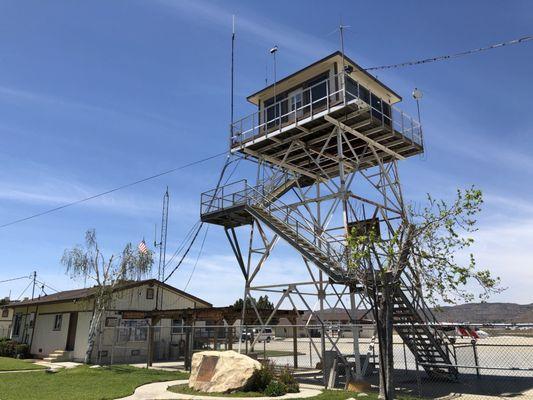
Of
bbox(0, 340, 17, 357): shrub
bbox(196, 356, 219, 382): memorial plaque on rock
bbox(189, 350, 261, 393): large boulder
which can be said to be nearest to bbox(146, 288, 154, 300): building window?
bbox(0, 340, 17, 357): shrub

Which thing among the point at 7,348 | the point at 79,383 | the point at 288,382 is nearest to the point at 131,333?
the point at 7,348

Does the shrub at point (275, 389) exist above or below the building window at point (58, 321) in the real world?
below

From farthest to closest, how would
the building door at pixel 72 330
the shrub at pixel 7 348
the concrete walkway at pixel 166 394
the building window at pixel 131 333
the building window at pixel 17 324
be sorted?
the building window at pixel 17 324
the shrub at pixel 7 348
the building door at pixel 72 330
the building window at pixel 131 333
the concrete walkway at pixel 166 394

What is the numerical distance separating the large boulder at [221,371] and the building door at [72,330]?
1827cm

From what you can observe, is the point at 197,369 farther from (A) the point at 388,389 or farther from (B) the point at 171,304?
(B) the point at 171,304

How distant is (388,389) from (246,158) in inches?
614

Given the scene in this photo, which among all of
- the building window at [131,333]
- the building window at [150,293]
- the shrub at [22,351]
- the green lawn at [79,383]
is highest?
the building window at [150,293]

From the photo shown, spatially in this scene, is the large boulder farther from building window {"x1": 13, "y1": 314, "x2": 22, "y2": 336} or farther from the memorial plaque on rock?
building window {"x1": 13, "y1": 314, "x2": 22, "y2": 336}

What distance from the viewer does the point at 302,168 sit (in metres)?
25.8

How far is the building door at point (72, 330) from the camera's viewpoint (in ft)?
104

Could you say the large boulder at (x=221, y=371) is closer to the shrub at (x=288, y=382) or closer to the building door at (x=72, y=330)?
the shrub at (x=288, y=382)

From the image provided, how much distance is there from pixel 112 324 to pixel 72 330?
348cm

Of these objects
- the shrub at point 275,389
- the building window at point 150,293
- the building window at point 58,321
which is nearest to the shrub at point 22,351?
the building window at point 58,321

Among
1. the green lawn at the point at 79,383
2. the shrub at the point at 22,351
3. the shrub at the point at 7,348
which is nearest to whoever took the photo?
the green lawn at the point at 79,383
